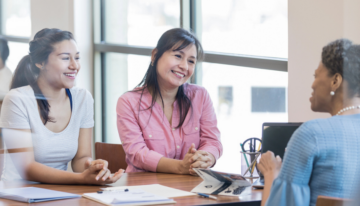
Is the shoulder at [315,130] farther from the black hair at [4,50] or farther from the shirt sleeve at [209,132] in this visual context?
the black hair at [4,50]

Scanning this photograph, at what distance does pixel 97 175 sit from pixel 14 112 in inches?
18.3

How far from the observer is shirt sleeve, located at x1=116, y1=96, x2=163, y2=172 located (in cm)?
177

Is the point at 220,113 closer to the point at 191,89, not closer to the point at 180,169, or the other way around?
the point at 191,89

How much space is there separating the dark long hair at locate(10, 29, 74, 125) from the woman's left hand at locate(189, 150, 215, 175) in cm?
66

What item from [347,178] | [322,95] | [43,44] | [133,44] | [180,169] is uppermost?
[133,44]

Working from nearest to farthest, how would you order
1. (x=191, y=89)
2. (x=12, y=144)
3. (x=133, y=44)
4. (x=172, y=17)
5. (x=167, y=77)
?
(x=12, y=144) → (x=167, y=77) → (x=191, y=89) → (x=172, y=17) → (x=133, y=44)

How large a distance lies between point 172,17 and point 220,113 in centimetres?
90

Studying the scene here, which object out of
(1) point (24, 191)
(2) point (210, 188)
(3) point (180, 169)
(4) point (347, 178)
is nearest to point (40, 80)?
(1) point (24, 191)

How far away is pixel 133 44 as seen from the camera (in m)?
3.41

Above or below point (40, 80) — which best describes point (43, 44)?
above

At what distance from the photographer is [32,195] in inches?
46.7

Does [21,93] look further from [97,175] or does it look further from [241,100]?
[241,100]

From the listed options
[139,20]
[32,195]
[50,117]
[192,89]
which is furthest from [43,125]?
[139,20]

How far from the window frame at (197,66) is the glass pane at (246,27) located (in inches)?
2.1
